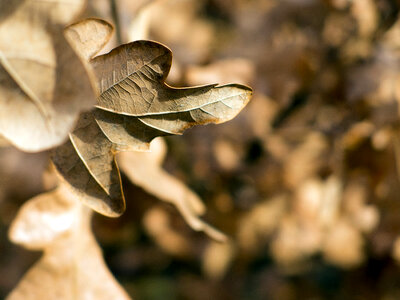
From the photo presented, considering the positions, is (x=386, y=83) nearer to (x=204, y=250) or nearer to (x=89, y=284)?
(x=204, y=250)

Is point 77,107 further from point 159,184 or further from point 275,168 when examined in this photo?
point 275,168

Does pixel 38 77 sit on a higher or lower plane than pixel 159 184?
higher

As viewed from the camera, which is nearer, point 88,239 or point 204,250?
point 88,239

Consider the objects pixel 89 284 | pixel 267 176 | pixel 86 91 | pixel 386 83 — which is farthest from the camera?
pixel 267 176

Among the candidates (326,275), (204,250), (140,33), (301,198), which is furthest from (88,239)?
(326,275)

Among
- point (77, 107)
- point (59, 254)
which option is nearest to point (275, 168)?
point (59, 254)

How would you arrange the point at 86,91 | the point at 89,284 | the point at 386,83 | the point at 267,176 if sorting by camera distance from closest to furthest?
the point at 86,91 < the point at 89,284 < the point at 386,83 < the point at 267,176
